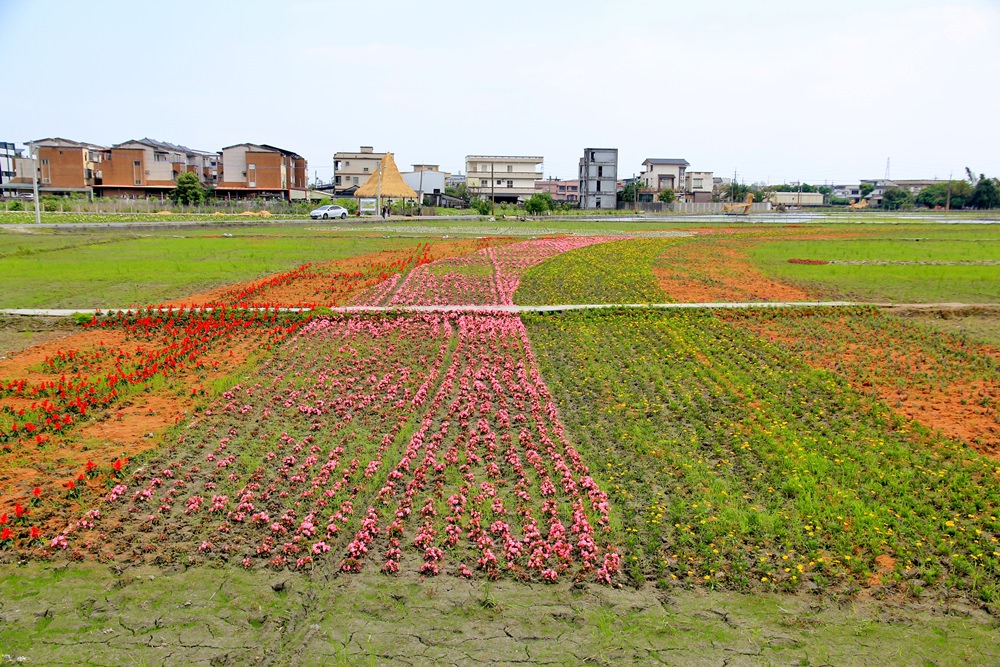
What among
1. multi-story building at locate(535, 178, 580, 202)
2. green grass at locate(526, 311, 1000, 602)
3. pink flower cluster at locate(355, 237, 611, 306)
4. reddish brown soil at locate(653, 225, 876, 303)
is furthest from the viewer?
multi-story building at locate(535, 178, 580, 202)

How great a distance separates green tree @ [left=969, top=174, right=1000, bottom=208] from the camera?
110 m

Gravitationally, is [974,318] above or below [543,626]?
above

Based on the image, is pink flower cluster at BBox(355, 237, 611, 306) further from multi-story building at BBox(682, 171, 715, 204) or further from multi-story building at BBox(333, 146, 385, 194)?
multi-story building at BBox(682, 171, 715, 204)

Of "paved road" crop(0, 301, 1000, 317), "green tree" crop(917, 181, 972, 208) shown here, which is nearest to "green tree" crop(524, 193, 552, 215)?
"paved road" crop(0, 301, 1000, 317)

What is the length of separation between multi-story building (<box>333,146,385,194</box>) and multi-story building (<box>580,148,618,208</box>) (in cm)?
3157

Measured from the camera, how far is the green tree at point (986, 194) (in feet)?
359

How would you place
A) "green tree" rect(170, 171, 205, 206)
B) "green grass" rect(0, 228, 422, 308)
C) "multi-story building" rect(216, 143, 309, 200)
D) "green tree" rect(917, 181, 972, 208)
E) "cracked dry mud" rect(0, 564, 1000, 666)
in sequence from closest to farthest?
"cracked dry mud" rect(0, 564, 1000, 666) < "green grass" rect(0, 228, 422, 308) < "green tree" rect(170, 171, 205, 206) < "multi-story building" rect(216, 143, 309, 200) < "green tree" rect(917, 181, 972, 208)

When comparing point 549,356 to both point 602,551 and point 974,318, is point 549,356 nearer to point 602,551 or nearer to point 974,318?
point 602,551

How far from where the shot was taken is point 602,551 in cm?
704

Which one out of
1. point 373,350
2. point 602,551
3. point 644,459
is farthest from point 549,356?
point 602,551

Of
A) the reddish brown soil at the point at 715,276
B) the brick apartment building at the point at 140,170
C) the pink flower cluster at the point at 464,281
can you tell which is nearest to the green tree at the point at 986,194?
the reddish brown soil at the point at 715,276

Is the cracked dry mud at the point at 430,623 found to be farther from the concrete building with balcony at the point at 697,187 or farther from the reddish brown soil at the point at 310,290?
the concrete building with balcony at the point at 697,187

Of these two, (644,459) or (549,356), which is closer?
(644,459)

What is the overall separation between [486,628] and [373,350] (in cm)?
922
